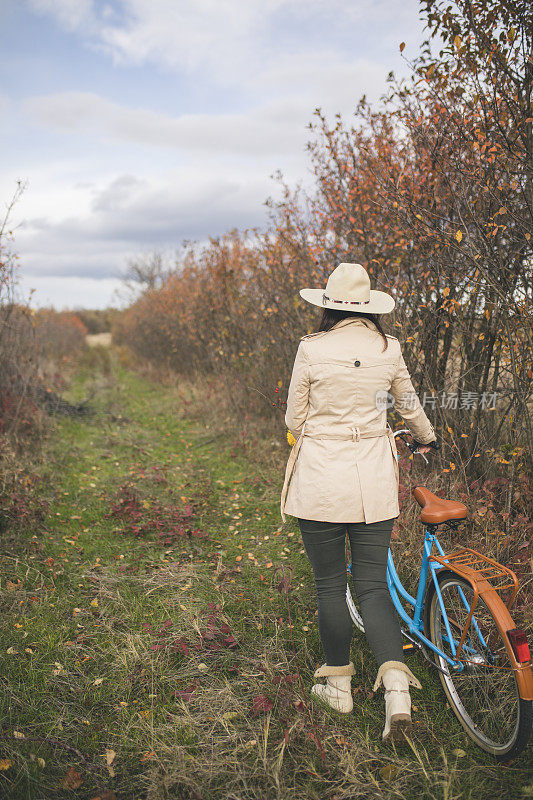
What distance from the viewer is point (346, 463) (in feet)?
7.72

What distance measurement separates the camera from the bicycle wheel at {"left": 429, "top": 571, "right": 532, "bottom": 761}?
7.50 feet

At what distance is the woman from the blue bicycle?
0.26 m

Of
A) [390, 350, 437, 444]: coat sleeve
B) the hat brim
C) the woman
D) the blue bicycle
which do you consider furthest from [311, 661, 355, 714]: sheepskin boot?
the hat brim

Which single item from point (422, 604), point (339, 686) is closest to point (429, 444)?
point (422, 604)

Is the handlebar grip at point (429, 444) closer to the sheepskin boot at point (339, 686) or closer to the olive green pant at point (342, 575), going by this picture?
the olive green pant at point (342, 575)

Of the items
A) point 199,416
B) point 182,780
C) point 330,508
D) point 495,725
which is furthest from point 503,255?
point 199,416

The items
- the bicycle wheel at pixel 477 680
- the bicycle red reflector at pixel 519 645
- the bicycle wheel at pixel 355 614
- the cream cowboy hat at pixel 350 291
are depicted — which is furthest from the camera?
the bicycle wheel at pixel 355 614

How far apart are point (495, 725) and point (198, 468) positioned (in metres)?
5.03

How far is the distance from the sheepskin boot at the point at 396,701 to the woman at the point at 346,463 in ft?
0.07

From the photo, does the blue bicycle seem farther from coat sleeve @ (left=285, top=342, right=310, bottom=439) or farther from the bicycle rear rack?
coat sleeve @ (left=285, top=342, right=310, bottom=439)

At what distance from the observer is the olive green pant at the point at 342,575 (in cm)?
238

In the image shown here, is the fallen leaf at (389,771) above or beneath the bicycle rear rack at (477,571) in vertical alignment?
beneath

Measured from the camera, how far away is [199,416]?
965 centimetres

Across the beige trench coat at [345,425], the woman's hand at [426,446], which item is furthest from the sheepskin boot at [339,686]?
the woman's hand at [426,446]
